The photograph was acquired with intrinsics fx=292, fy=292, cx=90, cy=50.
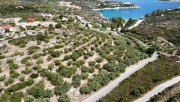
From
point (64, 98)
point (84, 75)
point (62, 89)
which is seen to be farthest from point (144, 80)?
point (64, 98)

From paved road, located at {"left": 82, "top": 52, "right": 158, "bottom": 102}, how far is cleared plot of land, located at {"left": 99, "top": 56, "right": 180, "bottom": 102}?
117 centimetres

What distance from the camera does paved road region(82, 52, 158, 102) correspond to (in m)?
47.3

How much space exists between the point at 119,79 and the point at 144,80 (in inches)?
181

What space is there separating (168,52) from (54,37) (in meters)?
29.6

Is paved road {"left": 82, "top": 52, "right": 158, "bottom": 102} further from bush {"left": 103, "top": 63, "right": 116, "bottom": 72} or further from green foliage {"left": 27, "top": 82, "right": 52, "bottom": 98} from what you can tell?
green foliage {"left": 27, "top": 82, "right": 52, "bottom": 98}

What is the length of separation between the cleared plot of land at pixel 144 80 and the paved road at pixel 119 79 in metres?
1.17

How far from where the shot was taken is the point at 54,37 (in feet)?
222

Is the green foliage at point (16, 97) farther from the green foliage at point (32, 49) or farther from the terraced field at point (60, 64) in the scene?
the green foliage at point (32, 49)

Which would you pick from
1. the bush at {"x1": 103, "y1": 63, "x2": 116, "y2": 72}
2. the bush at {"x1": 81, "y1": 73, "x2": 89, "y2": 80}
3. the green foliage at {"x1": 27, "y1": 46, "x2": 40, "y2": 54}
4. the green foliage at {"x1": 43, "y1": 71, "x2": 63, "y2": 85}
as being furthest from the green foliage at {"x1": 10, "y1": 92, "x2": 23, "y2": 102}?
the bush at {"x1": 103, "y1": 63, "x2": 116, "y2": 72}

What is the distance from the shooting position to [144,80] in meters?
53.8

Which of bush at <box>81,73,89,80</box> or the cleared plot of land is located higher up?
bush at <box>81,73,89,80</box>

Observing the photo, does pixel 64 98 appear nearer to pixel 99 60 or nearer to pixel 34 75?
pixel 34 75

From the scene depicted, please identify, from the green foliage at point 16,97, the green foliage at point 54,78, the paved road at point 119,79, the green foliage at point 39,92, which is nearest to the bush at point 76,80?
the green foliage at point 54,78

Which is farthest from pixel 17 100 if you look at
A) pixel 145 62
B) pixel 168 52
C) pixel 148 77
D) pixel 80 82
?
pixel 168 52
